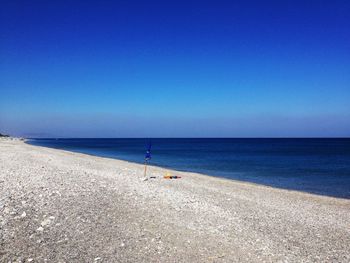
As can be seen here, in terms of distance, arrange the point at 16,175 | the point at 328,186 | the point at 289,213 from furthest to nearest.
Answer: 1. the point at 328,186
2. the point at 16,175
3. the point at 289,213

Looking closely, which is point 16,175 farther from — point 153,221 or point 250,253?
point 250,253

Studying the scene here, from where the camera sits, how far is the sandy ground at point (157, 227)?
8250 millimetres

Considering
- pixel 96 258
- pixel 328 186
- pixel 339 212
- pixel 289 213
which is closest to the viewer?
pixel 96 258

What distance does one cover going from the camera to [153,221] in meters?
11.0

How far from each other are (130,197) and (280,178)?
19.5 metres

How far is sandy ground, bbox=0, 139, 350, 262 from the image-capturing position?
8.25 m

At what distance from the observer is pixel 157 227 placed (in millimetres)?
10328

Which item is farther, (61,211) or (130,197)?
(130,197)

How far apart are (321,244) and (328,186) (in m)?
17.7

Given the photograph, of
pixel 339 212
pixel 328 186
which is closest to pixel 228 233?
pixel 339 212

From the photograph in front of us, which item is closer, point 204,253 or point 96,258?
point 96,258

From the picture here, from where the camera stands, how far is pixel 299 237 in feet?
33.8

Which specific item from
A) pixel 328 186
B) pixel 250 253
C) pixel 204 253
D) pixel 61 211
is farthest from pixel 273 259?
pixel 328 186

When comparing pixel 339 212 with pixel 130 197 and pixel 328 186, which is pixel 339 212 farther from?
pixel 328 186
